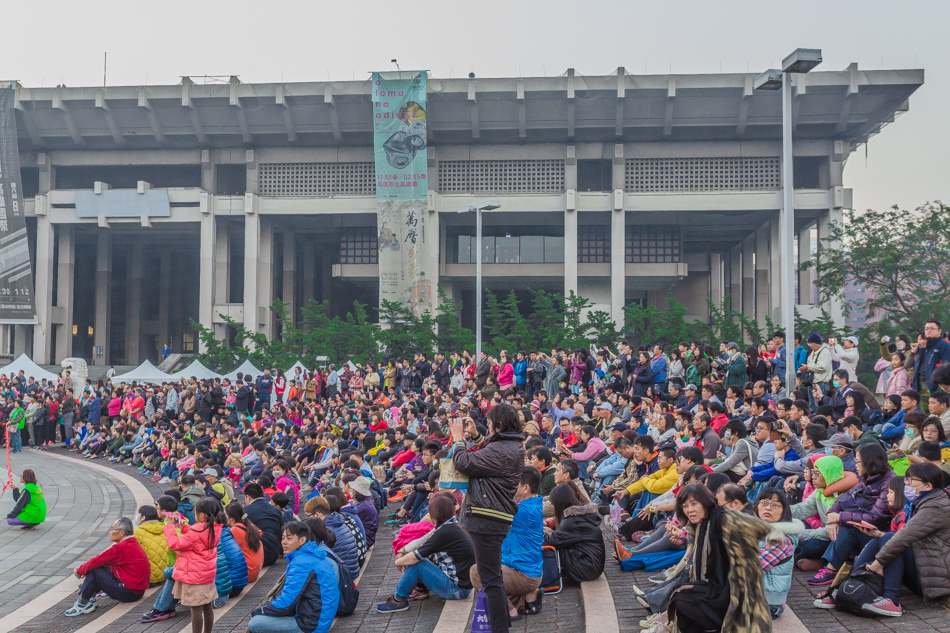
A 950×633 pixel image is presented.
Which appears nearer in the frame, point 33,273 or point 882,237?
point 882,237

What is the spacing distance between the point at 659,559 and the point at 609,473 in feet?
8.02

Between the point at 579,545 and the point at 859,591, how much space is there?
2.31 meters

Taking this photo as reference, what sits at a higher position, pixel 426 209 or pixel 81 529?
pixel 426 209

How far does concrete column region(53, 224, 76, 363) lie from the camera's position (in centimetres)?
4209

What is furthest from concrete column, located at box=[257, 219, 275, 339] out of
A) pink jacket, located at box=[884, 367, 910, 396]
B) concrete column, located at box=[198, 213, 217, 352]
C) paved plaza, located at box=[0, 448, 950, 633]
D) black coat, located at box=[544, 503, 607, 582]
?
black coat, located at box=[544, 503, 607, 582]

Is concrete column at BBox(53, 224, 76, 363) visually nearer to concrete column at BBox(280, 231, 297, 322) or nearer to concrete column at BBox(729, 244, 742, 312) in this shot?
concrete column at BBox(280, 231, 297, 322)

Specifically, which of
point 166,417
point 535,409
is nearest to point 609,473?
point 535,409

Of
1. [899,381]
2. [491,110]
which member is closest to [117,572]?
[899,381]

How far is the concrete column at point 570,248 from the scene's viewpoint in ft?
124

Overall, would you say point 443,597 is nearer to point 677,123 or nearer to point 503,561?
point 503,561

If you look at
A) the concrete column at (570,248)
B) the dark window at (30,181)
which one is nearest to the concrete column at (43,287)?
the dark window at (30,181)

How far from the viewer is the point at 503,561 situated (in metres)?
6.12

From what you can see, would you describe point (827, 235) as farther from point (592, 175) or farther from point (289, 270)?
point (289, 270)

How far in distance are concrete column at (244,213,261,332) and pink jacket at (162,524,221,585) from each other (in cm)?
3334
